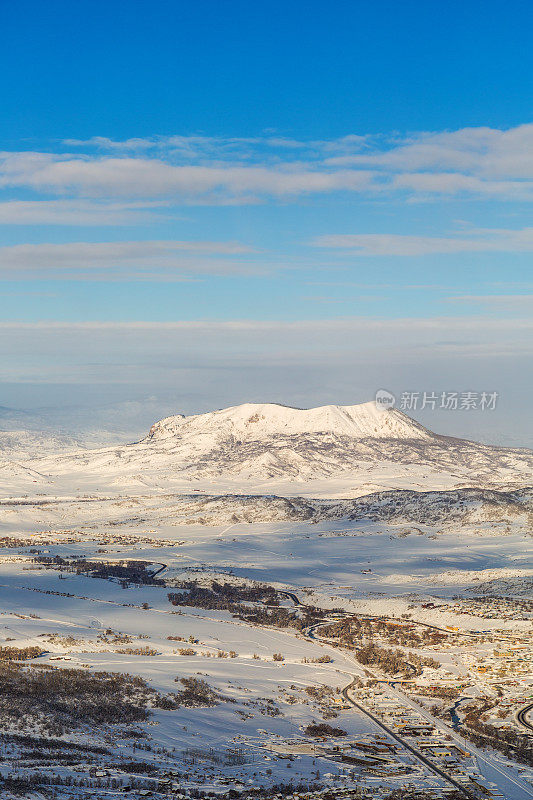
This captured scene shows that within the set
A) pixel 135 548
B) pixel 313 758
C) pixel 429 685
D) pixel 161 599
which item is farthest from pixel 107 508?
pixel 313 758

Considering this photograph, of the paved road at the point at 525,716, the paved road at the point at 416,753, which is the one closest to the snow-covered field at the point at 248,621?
the paved road at the point at 416,753

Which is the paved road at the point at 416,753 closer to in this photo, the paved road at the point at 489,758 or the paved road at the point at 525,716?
the paved road at the point at 489,758

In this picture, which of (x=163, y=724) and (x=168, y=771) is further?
(x=163, y=724)

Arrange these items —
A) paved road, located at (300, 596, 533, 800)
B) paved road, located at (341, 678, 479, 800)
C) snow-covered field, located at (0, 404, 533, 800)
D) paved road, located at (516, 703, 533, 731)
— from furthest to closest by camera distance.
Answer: paved road, located at (516, 703, 533, 731) < snow-covered field, located at (0, 404, 533, 800) < paved road, located at (300, 596, 533, 800) < paved road, located at (341, 678, 479, 800)

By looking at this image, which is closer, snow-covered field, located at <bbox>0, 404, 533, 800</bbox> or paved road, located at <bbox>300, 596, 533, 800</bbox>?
paved road, located at <bbox>300, 596, 533, 800</bbox>

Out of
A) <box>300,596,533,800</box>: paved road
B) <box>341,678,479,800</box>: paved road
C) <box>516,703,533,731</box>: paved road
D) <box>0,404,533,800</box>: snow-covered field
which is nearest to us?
<box>341,678,479,800</box>: paved road

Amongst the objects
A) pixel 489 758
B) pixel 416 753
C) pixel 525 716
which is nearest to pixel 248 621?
pixel 525 716

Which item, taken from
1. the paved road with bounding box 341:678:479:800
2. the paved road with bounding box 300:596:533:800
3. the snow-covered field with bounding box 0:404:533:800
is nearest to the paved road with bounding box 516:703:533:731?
the paved road with bounding box 300:596:533:800

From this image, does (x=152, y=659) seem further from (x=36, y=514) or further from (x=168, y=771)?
(x=36, y=514)

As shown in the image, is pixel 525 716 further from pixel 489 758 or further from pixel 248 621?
pixel 248 621

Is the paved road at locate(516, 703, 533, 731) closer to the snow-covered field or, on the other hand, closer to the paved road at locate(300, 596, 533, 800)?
the paved road at locate(300, 596, 533, 800)

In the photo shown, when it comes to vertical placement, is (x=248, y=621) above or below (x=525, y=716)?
below
